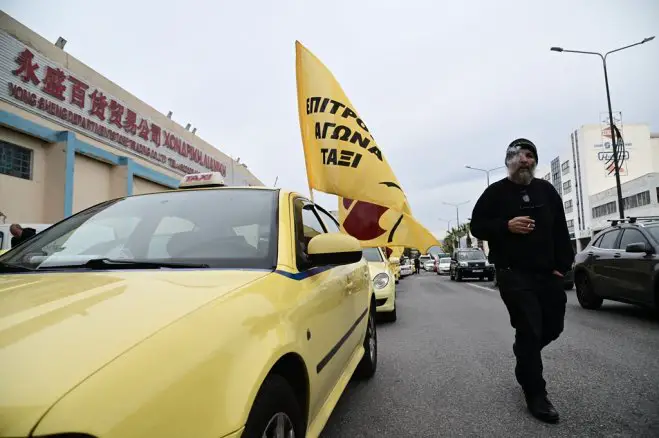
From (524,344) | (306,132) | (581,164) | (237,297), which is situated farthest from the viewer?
(581,164)

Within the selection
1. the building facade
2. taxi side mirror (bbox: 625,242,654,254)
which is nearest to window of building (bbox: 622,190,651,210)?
taxi side mirror (bbox: 625,242,654,254)

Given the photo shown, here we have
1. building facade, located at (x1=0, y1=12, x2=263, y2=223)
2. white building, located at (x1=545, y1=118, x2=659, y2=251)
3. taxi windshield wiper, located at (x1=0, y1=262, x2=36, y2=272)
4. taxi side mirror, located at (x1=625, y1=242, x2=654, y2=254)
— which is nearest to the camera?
taxi windshield wiper, located at (x1=0, y1=262, x2=36, y2=272)

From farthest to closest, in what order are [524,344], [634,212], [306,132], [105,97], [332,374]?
[634,212] → [105,97] → [306,132] → [524,344] → [332,374]

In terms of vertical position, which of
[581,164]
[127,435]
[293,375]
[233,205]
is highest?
[581,164]

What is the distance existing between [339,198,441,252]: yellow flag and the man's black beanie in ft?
6.67

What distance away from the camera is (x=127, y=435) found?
3.22ft

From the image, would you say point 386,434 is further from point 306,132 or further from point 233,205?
point 306,132

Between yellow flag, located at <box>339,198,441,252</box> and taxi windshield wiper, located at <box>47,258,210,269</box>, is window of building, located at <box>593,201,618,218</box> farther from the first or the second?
taxi windshield wiper, located at <box>47,258,210,269</box>

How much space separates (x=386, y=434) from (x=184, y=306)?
6.00 ft

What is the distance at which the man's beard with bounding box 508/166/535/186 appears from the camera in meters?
3.18

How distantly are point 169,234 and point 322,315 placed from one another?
2.99 ft

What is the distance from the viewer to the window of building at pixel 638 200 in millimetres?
43719

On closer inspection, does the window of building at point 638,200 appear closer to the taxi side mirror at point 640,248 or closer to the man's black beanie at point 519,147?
the taxi side mirror at point 640,248

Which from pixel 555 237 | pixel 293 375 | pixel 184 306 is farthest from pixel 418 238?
pixel 184 306
